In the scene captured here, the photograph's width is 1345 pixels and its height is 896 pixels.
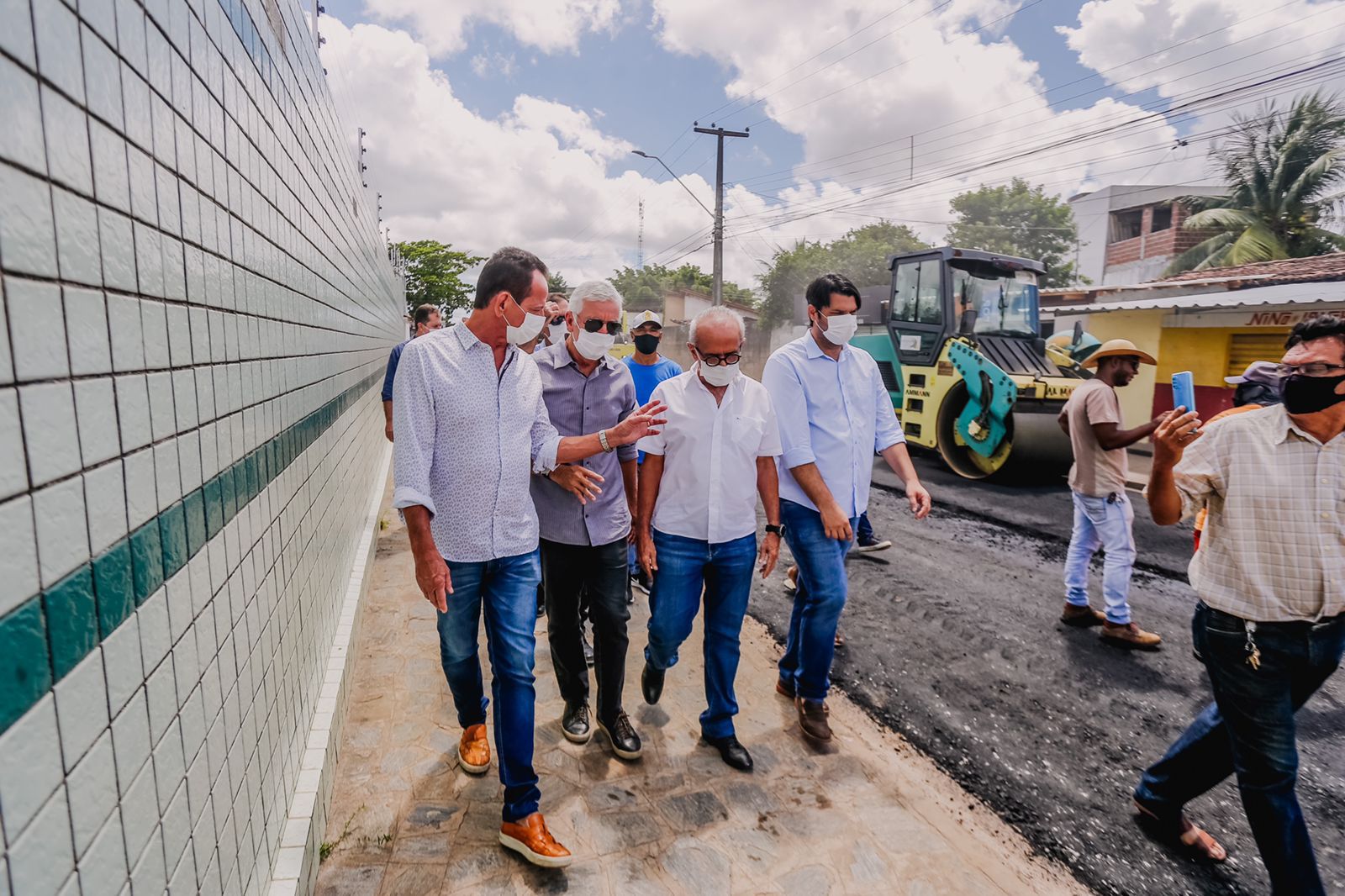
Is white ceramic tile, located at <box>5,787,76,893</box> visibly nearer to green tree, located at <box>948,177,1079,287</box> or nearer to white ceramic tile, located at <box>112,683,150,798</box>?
white ceramic tile, located at <box>112,683,150,798</box>

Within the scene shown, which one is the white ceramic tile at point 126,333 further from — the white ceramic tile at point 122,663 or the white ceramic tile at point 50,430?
the white ceramic tile at point 122,663

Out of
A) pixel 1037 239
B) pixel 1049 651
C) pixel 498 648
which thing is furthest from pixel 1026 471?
pixel 1037 239

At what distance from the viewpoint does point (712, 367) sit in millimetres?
2973

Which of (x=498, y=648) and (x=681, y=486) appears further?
(x=681, y=486)

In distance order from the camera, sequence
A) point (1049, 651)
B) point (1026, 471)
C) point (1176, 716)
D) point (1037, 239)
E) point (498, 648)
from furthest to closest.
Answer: point (1037, 239), point (1026, 471), point (1049, 651), point (1176, 716), point (498, 648)

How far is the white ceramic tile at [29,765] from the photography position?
0.79 metres

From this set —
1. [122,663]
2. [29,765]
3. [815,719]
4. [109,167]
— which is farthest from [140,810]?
[815,719]

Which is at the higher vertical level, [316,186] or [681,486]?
[316,186]

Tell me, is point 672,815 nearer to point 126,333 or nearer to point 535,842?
point 535,842

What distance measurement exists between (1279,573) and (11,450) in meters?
2.98

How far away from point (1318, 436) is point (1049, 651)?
2381 millimetres

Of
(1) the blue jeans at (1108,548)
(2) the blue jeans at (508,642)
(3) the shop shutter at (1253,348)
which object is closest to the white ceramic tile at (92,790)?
(2) the blue jeans at (508,642)

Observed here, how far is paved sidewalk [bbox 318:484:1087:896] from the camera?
2340 mm

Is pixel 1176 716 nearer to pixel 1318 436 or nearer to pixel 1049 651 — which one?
pixel 1049 651
